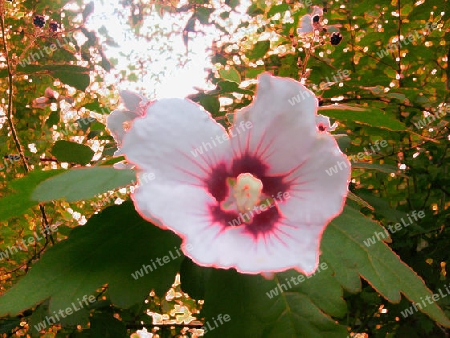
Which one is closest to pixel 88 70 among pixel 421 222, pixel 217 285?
pixel 217 285

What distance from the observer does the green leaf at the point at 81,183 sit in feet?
→ 1.81

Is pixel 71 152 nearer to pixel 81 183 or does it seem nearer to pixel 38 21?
pixel 81 183

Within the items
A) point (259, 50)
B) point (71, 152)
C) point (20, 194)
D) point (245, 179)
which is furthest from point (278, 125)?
point (259, 50)

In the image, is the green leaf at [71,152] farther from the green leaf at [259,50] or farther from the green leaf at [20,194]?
the green leaf at [259,50]

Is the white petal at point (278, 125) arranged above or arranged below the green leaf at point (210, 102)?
above

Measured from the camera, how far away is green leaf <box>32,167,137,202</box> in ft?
1.81

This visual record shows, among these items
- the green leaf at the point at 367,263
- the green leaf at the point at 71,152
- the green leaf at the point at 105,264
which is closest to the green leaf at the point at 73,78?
the green leaf at the point at 71,152

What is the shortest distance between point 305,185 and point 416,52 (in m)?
1.46

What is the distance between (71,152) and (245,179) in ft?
2.13

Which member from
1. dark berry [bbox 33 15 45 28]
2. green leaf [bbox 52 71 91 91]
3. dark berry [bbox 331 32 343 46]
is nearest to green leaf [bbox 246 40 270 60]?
dark berry [bbox 331 32 343 46]

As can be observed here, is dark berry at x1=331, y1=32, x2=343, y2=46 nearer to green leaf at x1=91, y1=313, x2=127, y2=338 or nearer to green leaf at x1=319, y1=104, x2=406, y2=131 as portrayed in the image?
green leaf at x1=319, y1=104, x2=406, y2=131

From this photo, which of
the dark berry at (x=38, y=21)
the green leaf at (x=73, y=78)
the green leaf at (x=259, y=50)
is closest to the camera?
the green leaf at (x=73, y=78)

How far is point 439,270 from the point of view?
5.28 feet

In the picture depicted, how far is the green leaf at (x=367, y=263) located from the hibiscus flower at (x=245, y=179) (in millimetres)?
145
